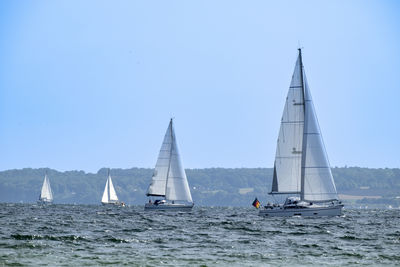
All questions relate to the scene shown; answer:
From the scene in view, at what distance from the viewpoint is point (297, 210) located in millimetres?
67000

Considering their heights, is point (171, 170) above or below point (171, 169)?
below

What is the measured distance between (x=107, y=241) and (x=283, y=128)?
33328 millimetres

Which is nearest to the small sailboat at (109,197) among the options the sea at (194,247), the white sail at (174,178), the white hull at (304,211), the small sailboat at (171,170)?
the small sailboat at (171,170)

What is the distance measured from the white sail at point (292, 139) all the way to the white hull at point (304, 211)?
243 centimetres

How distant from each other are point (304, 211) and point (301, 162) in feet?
15.2

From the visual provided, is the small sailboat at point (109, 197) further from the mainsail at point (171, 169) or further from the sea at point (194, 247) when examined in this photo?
the sea at point (194, 247)

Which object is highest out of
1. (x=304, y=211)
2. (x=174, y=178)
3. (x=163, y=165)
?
(x=163, y=165)

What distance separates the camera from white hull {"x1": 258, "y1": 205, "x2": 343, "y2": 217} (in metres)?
67.0

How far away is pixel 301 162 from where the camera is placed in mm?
68562

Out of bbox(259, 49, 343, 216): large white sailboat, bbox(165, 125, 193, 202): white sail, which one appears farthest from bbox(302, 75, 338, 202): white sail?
bbox(165, 125, 193, 202): white sail

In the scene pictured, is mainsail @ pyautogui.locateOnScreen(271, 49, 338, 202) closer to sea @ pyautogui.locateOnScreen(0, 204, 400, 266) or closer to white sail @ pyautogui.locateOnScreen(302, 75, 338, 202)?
white sail @ pyautogui.locateOnScreen(302, 75, 338, 202)

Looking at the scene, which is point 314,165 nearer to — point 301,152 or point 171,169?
point 301,152

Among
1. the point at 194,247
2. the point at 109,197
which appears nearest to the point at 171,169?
the point at 194,247

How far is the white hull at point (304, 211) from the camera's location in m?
67.0
